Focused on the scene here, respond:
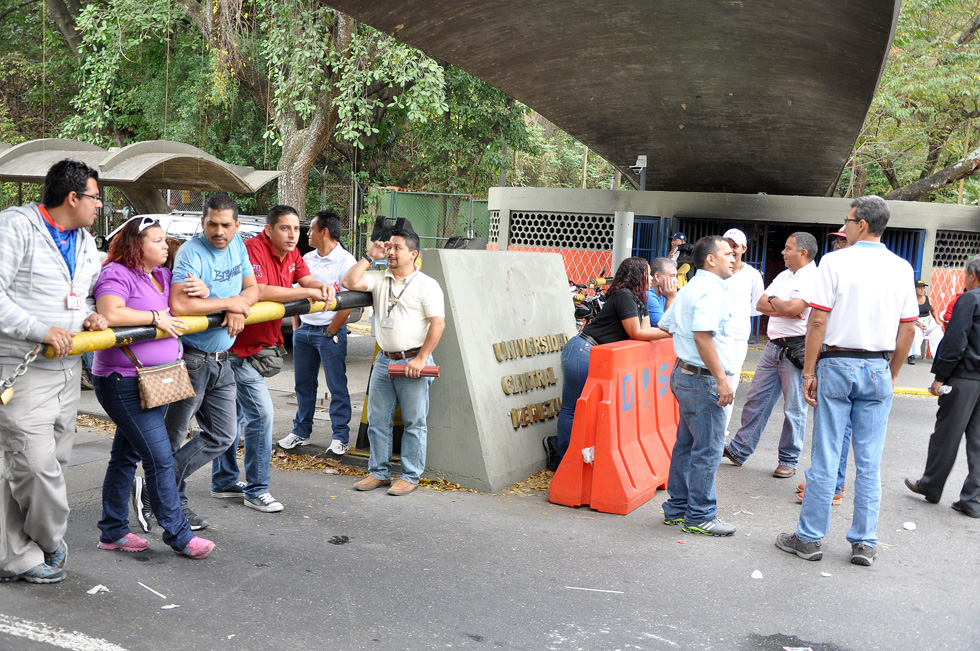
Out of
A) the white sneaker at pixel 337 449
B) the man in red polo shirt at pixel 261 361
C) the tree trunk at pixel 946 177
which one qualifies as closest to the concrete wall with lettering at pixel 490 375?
the white sneaker at pixel 337 449

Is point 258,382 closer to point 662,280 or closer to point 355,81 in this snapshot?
point 662,280

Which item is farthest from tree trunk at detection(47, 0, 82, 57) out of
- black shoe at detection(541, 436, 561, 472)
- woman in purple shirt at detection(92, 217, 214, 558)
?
woman in purple shirt at detection(92, 217, 214, 558)

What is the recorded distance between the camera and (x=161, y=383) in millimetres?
4559

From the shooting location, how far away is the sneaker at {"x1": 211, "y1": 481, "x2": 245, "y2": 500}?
6.00 meters

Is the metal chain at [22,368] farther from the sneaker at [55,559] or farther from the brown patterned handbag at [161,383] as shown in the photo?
the sneaker at [55,559]

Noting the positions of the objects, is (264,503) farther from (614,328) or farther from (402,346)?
(614,328)

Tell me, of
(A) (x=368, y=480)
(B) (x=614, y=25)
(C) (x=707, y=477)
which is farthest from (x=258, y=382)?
(B) (x=614, y=25)

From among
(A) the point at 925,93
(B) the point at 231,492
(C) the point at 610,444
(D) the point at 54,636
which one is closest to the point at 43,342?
(D) the point at 54,636

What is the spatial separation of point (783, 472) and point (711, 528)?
190cm

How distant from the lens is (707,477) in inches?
220

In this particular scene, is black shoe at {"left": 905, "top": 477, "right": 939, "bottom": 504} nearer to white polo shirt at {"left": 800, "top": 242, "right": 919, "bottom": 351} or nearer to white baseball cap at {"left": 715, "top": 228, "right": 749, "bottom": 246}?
white polo shirt at {"left": 800, "top": 242, "right": 919, "bottom": 351}

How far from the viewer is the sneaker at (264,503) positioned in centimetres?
573

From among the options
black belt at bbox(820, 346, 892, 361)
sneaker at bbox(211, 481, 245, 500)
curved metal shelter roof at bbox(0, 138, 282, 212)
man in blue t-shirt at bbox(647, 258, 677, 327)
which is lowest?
sneaker at bbox(211, 481, 245, 500)

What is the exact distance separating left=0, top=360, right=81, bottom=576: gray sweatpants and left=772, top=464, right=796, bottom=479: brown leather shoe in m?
5.43
